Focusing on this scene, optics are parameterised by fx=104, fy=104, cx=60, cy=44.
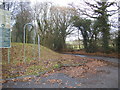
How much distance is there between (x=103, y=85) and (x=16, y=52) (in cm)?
425

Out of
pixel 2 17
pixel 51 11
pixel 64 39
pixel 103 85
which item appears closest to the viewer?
pixel 103 85

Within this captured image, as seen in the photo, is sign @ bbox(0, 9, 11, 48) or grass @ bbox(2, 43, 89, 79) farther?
sign @ bbox(0, 9, 11, 48)

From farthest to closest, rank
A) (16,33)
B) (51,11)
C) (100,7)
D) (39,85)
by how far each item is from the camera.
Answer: (51,11)
(16,33)
(100,7)
(39,85)

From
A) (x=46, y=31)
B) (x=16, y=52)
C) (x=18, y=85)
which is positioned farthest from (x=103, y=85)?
(x=46, y=31)

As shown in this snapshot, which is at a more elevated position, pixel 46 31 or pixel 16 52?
pixel 46 31

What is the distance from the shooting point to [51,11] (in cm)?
818

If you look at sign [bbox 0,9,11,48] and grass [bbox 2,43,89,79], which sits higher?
sign [bbox 0,9,11,48]

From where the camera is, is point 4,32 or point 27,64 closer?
point 4,32

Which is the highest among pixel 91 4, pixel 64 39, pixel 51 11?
pixel 51 11

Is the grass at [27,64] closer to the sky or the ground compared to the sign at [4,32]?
closer to the ground

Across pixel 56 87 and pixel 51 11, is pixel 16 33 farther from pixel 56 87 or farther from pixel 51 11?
pixel 56 87

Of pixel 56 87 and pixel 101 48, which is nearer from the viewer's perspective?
pixel 56 87

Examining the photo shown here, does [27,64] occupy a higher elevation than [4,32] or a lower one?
lower

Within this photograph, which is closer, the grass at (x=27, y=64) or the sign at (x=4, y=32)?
the grass at (x=27, y=64)
